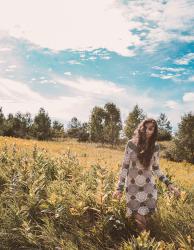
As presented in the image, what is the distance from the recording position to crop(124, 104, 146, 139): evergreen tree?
61.6 metres

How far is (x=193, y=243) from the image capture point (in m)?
6.49

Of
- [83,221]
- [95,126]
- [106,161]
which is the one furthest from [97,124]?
[83,221]

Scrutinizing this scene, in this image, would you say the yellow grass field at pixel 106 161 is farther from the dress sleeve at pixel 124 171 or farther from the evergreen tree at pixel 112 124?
the evergreen tree at pixel 112 124

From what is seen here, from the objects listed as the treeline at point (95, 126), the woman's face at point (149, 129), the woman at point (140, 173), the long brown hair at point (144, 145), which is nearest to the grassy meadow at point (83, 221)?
the woman at point (140, 173)

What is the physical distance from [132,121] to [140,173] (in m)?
55.6

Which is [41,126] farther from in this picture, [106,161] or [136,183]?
[136,183]

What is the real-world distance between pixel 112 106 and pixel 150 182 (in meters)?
66.5

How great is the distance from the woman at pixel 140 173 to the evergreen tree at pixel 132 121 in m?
54.2

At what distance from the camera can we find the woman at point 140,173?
22.3 feet

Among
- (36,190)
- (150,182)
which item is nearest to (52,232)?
(36,190)

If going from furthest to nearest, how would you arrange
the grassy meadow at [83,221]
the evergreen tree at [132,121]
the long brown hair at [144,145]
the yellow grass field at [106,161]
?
1. the evergreen tree at [132,121]
2. the yellow grass field at [106,161]
3. the grassy meadow at [83,221]
4. the long brown hair at [144,145]

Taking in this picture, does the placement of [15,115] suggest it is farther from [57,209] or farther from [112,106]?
[57,209]

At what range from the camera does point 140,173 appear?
6.86 metres

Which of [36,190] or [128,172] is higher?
[128,172]
